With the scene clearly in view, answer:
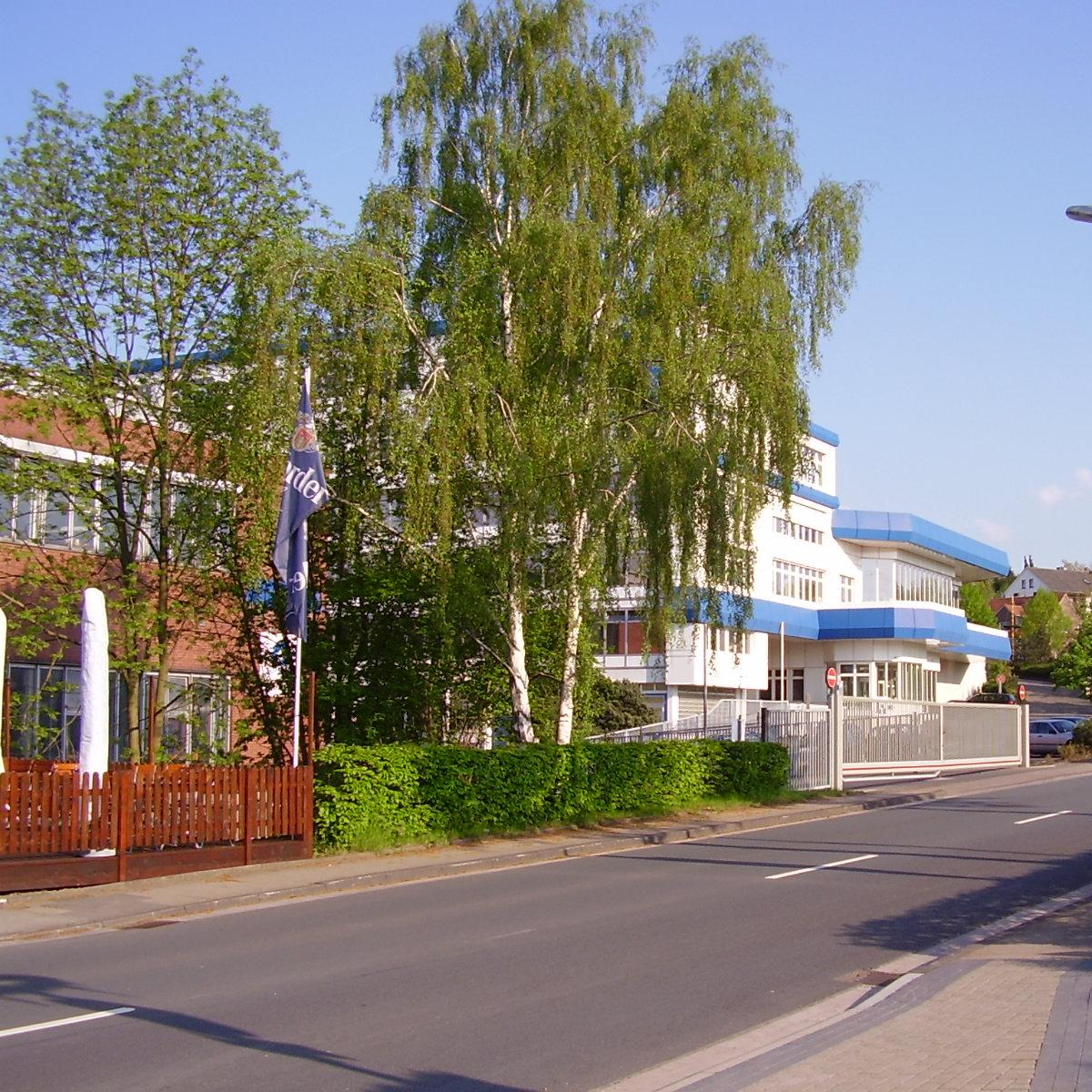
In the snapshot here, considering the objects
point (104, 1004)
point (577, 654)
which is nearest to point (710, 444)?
point (577, 654)

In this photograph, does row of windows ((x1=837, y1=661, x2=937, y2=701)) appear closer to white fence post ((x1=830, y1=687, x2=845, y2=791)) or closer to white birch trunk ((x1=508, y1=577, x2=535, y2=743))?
white fence post ((x1=830, y1=687, x2=845, y2=791))

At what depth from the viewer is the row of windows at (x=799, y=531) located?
2410 inches

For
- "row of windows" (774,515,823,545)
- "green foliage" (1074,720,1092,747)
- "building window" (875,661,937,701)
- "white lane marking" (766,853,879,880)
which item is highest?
"row of windows" (774,515,823,545)

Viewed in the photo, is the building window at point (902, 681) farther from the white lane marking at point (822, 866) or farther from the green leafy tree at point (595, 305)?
the white lane marking at point (822, 866)

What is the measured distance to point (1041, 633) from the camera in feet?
389

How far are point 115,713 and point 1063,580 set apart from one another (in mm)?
145742

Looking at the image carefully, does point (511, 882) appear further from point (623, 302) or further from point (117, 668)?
point (623, 302)

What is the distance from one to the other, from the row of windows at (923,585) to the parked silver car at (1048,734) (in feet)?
36.0

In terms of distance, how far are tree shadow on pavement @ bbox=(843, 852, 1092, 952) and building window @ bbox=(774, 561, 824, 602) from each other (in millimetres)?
44738

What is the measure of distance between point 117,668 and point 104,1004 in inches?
514

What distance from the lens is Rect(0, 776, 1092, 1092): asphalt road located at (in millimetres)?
7699

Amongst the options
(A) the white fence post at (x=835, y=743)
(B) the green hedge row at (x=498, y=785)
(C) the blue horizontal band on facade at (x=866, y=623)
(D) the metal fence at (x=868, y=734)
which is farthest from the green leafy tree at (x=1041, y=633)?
(B) the green hedge row at (x=498, y=785)

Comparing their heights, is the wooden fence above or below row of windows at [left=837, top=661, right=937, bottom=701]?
below

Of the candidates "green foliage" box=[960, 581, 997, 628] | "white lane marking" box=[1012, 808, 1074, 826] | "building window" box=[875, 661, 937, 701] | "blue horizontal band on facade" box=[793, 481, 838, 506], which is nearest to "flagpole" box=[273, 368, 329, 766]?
"white lane marking" box=[1012, 808, 1074, 826]
